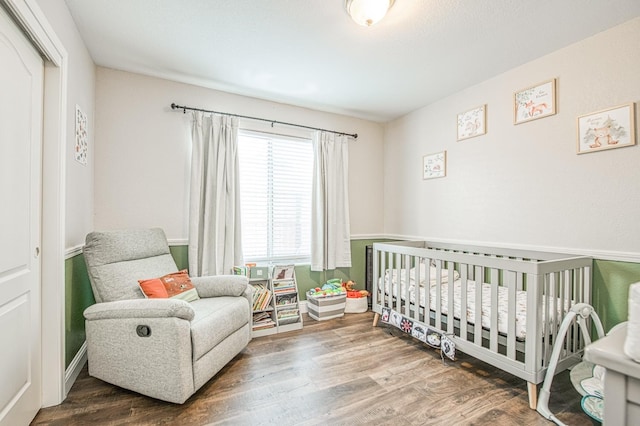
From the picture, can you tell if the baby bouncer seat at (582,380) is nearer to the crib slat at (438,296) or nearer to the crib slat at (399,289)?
the crib slat at (438,296)

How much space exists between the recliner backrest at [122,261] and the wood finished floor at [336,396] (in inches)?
23.9

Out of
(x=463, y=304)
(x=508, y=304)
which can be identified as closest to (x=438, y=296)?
(x=463, y=304)

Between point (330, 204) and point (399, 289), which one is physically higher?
point (330, 204)

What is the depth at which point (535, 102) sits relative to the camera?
7.72 ft

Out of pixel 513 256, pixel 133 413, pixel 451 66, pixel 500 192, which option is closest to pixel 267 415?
pixel 133 413

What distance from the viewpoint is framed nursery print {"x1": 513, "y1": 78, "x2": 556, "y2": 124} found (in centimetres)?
225

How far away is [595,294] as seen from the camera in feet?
6.73

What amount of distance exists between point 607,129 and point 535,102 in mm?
541

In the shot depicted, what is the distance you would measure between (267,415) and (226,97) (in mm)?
2790

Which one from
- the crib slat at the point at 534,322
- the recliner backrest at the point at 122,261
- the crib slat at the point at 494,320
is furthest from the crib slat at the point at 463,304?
the recliner backrest at the point at 122,261

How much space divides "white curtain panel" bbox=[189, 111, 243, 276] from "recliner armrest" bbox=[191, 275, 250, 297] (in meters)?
0.37

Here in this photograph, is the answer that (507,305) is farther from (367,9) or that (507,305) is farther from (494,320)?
(367,9)

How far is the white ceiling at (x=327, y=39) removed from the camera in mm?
1809

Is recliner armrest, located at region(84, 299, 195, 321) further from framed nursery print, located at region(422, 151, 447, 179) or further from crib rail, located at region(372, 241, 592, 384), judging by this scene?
framed nursery print, located at region(422, 151, 447, 179)
